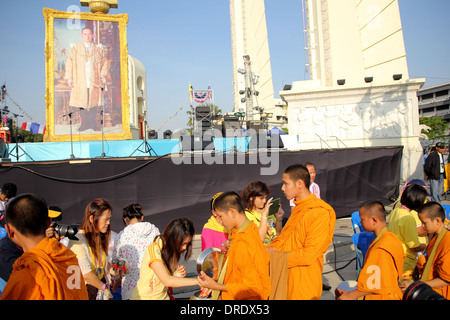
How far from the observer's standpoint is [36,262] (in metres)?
1.62

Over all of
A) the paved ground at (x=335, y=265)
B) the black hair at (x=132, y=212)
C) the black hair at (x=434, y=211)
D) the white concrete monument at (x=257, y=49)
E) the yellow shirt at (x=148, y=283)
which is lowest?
the paved ground at (x=335, y=265)

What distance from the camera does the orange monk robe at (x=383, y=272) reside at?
231cm

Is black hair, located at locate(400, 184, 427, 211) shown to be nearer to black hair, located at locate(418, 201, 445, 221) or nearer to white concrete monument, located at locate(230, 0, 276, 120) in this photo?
black hair, located at locate(418, 201, 445, 221)

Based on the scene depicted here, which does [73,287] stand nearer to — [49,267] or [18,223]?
[49,267]

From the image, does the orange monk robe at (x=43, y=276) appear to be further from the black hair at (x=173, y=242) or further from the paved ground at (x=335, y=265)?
the paved ground at (x=335, y=265)

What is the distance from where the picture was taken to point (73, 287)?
1.81m

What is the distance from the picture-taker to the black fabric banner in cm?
710

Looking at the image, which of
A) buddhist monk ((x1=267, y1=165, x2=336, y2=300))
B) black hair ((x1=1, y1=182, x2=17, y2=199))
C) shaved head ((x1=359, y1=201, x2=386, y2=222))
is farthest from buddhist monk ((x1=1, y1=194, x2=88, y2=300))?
black hair ((x1=1, y1=182, x2=17, y2=199))

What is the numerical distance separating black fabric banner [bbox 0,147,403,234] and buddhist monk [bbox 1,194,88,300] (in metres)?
5.62

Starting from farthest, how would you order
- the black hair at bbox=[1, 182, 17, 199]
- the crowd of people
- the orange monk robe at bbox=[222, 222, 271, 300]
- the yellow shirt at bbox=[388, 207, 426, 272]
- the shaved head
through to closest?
1. the black hair at bbox=[1, 182, 17, 199]
2. the yellow shirt at bbox=[388, 207, 426, 272]
3. the shaved head
4. the orange monk robe at bbox=[222, 222, 271, 300]
5. the crowd of people

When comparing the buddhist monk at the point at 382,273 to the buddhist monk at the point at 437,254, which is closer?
the buddhist monk at the point at 382,273

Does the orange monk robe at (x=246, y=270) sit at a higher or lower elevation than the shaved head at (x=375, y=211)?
lower

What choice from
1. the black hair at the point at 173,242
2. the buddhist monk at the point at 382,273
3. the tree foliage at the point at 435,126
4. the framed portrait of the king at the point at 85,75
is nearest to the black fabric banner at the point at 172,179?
the black hair at the point at 173,242

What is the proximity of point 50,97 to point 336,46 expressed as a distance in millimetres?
15932
